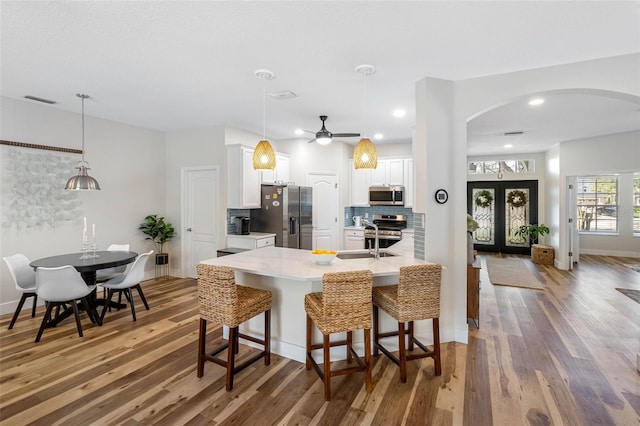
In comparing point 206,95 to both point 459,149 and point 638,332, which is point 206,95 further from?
point 638,332

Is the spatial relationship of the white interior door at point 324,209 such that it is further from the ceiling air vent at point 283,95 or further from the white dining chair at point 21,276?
the white dining chair at point 21,276

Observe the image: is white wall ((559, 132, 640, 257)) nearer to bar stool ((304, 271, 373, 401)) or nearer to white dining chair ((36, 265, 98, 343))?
bar stool ((304, 271, 373, 401))

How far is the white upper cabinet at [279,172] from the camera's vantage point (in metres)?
5.95

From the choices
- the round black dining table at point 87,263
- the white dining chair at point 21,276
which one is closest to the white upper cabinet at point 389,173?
the round black dining table at point 87,263

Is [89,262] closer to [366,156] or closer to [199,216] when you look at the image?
[199,216]

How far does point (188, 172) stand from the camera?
589 cm

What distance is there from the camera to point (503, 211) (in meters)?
8.46

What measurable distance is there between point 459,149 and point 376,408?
254 cm

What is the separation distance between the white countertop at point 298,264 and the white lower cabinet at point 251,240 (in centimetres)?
168

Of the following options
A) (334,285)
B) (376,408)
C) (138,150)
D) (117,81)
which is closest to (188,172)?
(138,150)

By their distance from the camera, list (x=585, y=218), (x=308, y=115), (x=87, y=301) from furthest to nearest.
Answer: (x=585, y=218) < (x=308, y=115) < (x=87, y=301)

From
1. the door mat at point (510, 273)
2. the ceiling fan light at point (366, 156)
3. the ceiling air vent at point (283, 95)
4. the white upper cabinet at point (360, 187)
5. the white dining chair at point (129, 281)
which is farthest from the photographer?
the white upper cabinet at point (360, 187)

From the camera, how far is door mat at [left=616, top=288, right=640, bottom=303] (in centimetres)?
463

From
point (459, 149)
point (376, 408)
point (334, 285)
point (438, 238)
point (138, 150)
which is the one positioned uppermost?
point (138, 150)
